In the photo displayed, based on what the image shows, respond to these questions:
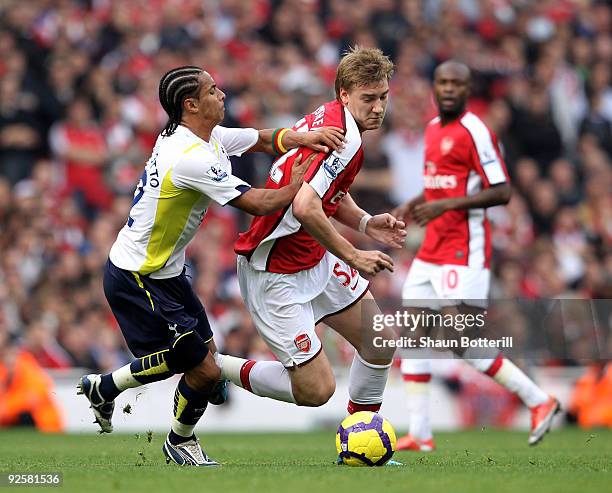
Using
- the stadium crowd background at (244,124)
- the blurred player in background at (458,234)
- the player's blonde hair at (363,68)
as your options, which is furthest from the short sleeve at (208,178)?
the stadium crowd background at (244,124)

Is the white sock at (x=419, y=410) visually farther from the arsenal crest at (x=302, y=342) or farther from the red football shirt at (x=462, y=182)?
the arsenal crest at (x=302, y=342)

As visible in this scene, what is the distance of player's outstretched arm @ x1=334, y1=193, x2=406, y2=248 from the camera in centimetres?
822

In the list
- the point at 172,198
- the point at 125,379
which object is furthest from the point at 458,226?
the point at 125,379

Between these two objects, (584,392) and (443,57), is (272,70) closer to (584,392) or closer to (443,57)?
(443,57)

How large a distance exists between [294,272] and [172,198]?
1.03 metres

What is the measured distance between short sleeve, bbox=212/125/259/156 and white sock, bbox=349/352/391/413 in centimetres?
165

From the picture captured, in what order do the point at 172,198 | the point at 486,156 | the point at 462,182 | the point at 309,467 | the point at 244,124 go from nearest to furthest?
the point at 172,198, the point at 309,467, the point at 486,156, the point at 462,182, the point at 244,124

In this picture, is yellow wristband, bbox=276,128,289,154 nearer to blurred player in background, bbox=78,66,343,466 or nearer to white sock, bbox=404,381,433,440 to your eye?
blurred player in background, bbox=78,66,343,466

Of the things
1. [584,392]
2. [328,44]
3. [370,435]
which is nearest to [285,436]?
[584,392]

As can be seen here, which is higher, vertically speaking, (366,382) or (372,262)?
(372,262)

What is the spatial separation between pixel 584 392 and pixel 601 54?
293 inches

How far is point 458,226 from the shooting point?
34.1ft

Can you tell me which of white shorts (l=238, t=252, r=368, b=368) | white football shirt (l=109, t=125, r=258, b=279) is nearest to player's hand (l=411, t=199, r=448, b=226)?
white shorts (l=238, t=252, r=368, b=368)

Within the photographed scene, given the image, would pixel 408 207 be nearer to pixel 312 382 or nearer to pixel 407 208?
pixel 407 208
